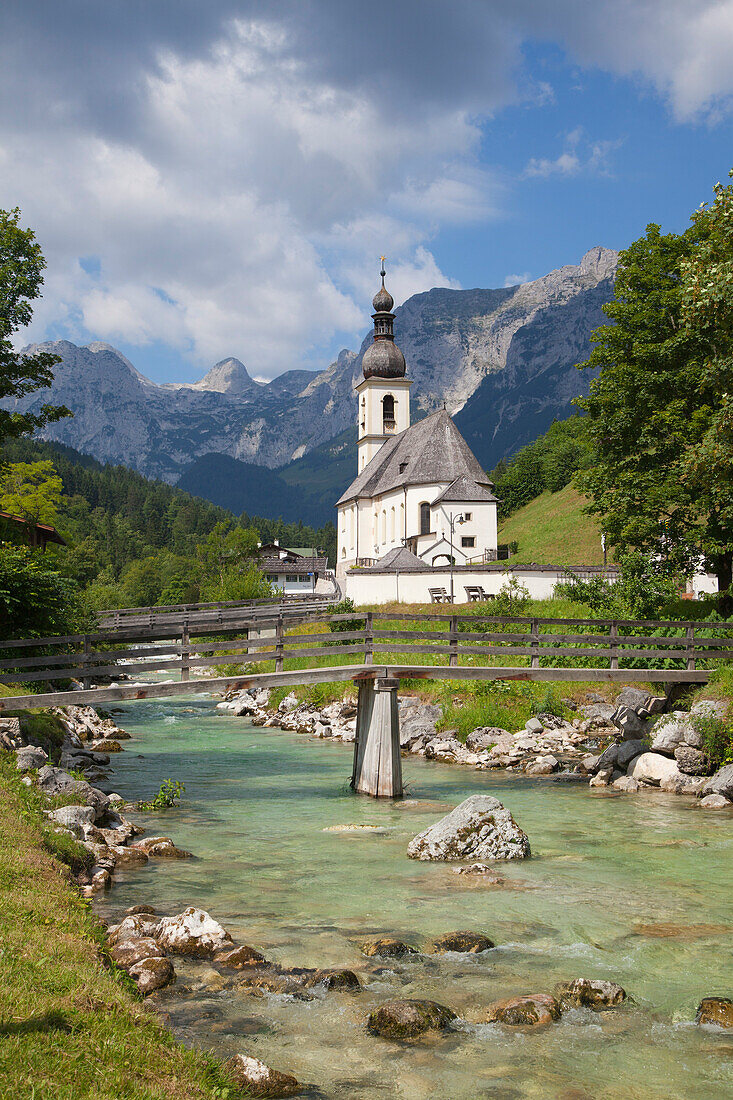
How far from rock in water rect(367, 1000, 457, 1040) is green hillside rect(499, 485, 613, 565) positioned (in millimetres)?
57887

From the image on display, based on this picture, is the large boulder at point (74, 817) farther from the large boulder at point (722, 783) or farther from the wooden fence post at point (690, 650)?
the wooden fence post at point (690, 650)

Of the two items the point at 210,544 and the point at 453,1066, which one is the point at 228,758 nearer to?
the point at 453,1066

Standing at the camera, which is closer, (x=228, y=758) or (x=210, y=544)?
(x=228, y=758)

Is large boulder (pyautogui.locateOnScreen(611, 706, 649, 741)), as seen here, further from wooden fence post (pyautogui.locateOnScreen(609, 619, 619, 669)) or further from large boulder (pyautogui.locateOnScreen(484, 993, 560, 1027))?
large boulder (pyautogui.locateOnScreen(484, 993, 560, 1027))

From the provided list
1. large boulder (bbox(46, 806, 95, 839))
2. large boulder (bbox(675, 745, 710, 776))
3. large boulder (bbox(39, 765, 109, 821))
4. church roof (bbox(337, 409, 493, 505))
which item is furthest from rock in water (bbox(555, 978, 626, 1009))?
church roof (bbox(337, 409, 493, 505))

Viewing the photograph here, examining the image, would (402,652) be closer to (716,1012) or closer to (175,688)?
(175,688)

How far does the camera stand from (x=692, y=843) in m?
13.9

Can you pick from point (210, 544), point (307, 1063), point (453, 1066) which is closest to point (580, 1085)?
point (453, 1066)

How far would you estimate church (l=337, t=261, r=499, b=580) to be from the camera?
61.7 meters

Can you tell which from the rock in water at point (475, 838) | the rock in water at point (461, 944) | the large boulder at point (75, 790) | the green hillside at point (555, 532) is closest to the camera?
the rock in water at point (461, 944)

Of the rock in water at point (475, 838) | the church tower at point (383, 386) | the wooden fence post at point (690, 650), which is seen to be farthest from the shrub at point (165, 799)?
the church tower at point (383, 386)

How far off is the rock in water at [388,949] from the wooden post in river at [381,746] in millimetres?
8977

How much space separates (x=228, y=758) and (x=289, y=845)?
10.6 metres

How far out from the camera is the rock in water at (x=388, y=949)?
9.05 metres
